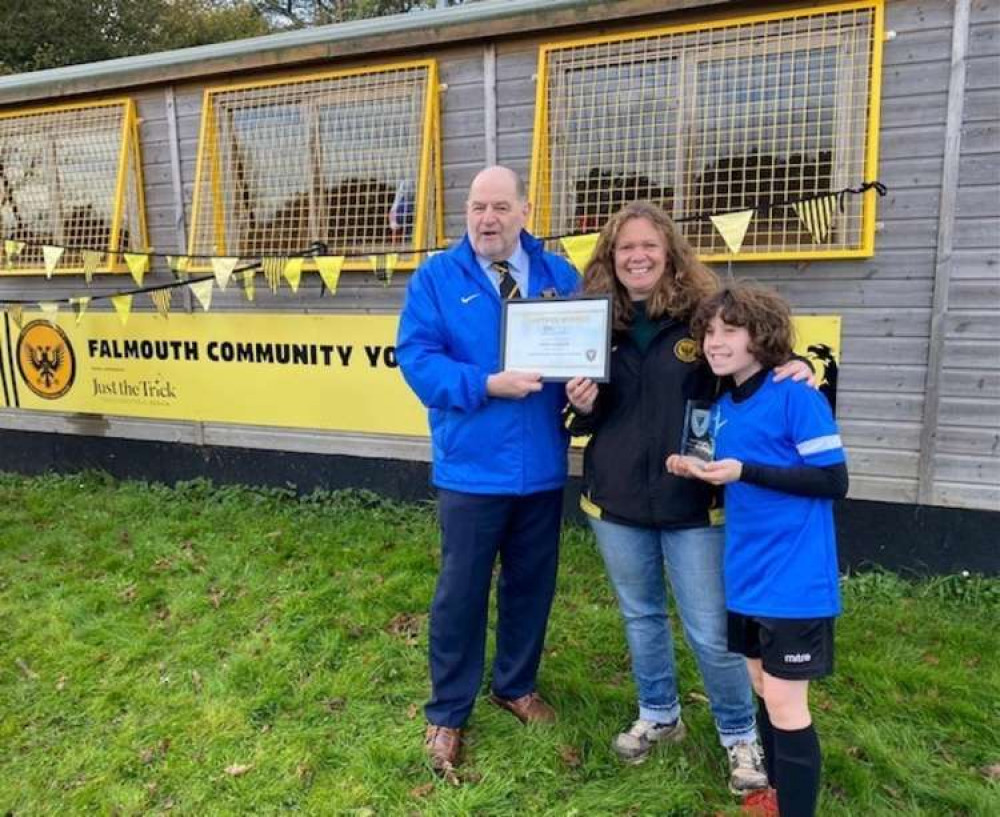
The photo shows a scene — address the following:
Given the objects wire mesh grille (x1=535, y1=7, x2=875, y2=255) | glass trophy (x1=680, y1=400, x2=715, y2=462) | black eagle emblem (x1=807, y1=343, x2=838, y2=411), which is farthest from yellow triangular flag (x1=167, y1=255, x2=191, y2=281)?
glass trophy (x1=680, y1=400, x2=715, y2=462)

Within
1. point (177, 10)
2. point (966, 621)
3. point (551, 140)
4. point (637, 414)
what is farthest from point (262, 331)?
point (177, 10)

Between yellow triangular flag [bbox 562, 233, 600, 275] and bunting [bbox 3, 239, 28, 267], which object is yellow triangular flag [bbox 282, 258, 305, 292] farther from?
bunting [bbox 3, 239, 28, 267]

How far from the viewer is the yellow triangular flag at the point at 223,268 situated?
5.14 m

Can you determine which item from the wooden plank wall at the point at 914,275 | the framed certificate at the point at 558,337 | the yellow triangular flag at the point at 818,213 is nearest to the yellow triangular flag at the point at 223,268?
the wooden plank wall at the point at 914,275

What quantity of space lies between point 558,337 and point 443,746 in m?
1.54

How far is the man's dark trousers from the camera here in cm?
269

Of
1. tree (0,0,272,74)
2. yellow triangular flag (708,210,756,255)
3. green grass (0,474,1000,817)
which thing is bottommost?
green grass (0,474,1000,817)

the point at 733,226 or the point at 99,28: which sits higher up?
the point at 99,28

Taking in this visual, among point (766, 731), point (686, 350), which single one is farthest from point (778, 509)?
point (766, 731)

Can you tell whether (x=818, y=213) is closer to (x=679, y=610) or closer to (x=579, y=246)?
(x=579, y=246)

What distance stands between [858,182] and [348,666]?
3432 millimetres

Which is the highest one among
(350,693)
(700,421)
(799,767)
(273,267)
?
(273,267)

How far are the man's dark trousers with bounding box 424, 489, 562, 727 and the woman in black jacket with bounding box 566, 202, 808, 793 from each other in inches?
11.3

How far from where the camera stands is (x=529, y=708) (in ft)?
9.93
